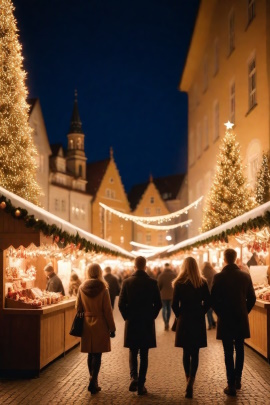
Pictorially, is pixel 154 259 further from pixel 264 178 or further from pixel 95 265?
pixel 95 265

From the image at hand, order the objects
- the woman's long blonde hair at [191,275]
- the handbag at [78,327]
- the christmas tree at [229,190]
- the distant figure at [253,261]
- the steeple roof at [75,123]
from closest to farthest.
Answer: the woman's long blonde hair at [191,275], the handbag at [78,327], the distant figure at [253,261], the christmas tree at [229,190], the steeple roof at [75,123]

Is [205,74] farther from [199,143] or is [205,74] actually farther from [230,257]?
[230,257]

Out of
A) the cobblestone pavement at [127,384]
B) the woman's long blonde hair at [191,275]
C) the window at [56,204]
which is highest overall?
the window at [56,204]

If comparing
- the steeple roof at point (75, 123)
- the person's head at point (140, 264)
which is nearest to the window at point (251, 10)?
the person's head at point (140, 264)

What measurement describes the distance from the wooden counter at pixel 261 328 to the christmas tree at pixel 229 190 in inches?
435

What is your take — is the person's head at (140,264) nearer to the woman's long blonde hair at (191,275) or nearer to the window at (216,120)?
the woman's long blonde hair at (191,275)

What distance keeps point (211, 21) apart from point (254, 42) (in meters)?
10.2

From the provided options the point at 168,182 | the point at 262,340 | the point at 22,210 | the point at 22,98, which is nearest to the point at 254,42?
the point at 22,98

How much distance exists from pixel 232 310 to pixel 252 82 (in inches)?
720

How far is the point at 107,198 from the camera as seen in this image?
231ft

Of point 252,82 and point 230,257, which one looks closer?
point 230,257

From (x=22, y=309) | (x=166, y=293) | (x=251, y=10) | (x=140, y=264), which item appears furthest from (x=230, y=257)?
(x=251, y=10)

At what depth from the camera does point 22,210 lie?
9.88m

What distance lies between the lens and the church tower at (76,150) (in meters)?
65.1
